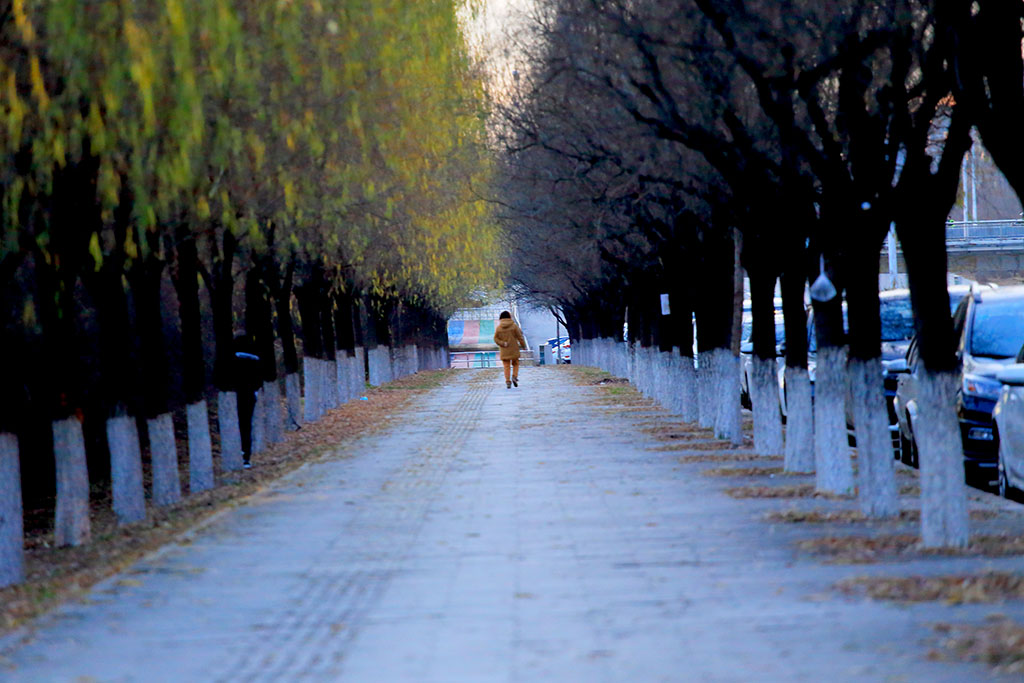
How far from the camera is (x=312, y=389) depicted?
31656 mm

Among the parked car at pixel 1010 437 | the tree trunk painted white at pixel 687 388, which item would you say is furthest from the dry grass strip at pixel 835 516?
the tree trunk painted white at pixel 687 388

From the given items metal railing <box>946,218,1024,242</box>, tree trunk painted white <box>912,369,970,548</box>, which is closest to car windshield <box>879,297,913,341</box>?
tree trunk painted white <box>912,369,970,548</box>

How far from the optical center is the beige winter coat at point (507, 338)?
42938mm

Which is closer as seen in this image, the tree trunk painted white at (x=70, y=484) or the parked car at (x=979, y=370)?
the tree trunk painted white at (x=70, y=484)

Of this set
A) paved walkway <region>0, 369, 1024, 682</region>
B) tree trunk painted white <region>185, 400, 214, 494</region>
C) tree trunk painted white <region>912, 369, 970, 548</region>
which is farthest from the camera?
tree trunk painted white <region>185, 400, 214, 494</region>

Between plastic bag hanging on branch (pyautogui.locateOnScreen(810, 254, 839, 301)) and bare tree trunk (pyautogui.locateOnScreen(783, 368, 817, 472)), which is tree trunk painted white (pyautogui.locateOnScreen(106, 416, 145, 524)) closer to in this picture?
bare tree trunk (pyautogui.locateOnScreen(783, 368, 817, 472))

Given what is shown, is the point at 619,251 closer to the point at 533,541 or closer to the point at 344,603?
the point at 533,541

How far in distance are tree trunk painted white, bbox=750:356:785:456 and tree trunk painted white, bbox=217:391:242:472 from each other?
708 cm

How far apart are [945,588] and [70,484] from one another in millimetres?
8404

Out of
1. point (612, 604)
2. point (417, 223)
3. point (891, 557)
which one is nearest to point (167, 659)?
point (612, 604)

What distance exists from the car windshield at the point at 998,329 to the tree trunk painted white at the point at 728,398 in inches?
208

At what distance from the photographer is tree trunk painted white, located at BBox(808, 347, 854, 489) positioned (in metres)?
14.0

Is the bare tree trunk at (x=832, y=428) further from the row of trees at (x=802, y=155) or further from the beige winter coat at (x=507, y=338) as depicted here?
the beige winter coat at (x=507, y=338)

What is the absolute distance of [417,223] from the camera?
27.9 metres
